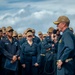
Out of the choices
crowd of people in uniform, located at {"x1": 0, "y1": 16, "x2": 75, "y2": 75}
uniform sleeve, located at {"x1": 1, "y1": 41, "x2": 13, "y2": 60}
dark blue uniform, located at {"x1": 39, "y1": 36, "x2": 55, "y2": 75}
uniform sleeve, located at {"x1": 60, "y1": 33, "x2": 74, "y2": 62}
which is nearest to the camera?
uniform sleeve, located at {"x1": 60, "y1": 33, "x2": 74, "y2": 62}

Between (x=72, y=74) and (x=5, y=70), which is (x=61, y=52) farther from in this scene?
(x=5, y=70)

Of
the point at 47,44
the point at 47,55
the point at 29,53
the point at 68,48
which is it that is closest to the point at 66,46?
the point at 68,48

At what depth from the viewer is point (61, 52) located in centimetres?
1124

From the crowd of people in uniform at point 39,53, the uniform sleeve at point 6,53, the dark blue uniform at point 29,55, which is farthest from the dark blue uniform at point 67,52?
the dark blue uniform at point 29,55

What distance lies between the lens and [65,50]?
1105 centimetres

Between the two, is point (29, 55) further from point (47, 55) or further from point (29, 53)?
point (47, 55)

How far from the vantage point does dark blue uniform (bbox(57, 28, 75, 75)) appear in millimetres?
11000

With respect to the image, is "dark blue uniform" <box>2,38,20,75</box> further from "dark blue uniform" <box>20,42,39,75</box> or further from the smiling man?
the smiling man

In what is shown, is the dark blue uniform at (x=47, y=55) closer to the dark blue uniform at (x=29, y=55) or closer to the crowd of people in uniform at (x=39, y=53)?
the crowd of people in uniform at (x=39, y=53)

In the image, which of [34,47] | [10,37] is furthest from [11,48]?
[34,47]

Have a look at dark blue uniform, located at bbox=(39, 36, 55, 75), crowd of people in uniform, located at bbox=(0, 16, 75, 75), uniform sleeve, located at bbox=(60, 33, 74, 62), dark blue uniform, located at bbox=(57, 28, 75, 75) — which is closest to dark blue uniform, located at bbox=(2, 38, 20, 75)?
crowd of people in uniform, located at bbox=(0, 16, 75, 75)

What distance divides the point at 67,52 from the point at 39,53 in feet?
19.4

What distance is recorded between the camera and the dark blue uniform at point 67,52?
11000 millimetres

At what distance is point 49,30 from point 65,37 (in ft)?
23.7
